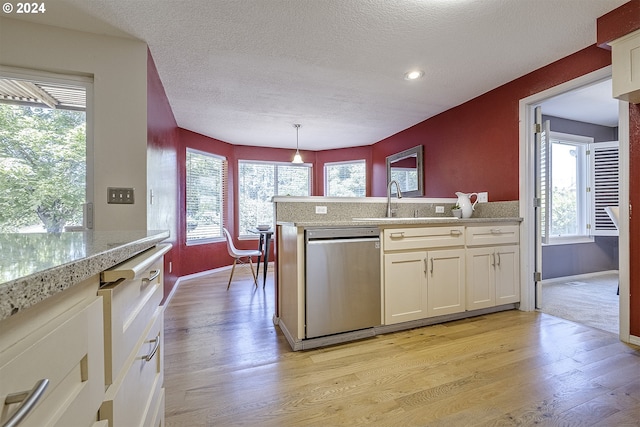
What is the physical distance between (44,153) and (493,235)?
12.1 ft

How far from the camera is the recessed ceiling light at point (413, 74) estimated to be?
2.75 m

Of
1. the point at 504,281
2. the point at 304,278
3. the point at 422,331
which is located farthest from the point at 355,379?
the point at 504,281

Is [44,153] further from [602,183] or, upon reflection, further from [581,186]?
[602,183]

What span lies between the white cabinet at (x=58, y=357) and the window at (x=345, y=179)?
5.44 m

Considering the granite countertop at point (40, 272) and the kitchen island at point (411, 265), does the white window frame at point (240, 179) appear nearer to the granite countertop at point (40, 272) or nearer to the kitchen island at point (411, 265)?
the kitchen island at point (411, 265)

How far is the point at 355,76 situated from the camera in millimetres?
2838

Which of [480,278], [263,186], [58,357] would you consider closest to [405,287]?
[480,278]

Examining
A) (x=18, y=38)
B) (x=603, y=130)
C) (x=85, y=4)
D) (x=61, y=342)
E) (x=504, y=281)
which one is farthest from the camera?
(x=603, y=130)

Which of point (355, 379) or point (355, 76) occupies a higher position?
point (355, 76)

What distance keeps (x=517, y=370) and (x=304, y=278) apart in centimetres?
140

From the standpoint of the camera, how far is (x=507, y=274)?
2721 mm

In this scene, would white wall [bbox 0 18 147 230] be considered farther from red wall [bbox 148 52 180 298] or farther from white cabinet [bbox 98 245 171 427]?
white cabinet [bbox 98 245 171 427]

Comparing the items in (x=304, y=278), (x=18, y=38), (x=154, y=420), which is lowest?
(x=154, y=420)

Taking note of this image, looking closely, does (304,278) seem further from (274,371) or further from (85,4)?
(85,4)
